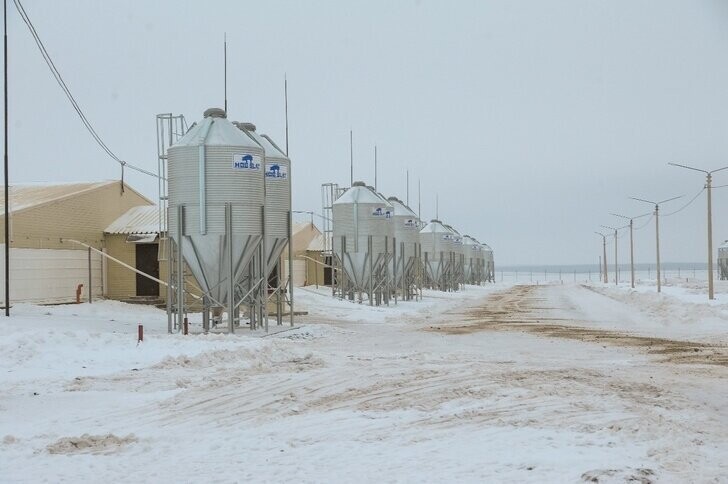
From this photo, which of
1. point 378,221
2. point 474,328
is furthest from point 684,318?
point 378,221

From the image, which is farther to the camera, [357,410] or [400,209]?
[400,209]

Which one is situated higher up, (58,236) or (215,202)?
(215,202)

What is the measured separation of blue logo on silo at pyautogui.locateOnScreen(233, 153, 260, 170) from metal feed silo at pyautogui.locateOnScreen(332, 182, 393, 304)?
17.1 metres

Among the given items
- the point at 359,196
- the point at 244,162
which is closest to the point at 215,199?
the point at 244,162

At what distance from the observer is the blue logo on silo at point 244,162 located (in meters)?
22.0

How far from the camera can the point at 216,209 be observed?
2186cm

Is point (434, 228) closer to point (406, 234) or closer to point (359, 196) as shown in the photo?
point (406, 234)

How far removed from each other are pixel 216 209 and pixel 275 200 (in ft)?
9.94

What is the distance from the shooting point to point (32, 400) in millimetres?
11953

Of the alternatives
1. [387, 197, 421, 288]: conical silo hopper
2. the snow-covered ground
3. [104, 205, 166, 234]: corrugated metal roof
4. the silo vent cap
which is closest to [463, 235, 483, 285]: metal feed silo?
[387, 197, 421, 288]: conical silo hopper

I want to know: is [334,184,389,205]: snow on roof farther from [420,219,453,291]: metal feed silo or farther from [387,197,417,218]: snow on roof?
[420,219,453,291]: metal feed silo

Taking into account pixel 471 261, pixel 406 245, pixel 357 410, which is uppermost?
pixel 406 245

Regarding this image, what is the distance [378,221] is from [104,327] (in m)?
19.3

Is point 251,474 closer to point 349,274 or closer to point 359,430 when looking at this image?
point 359,430
